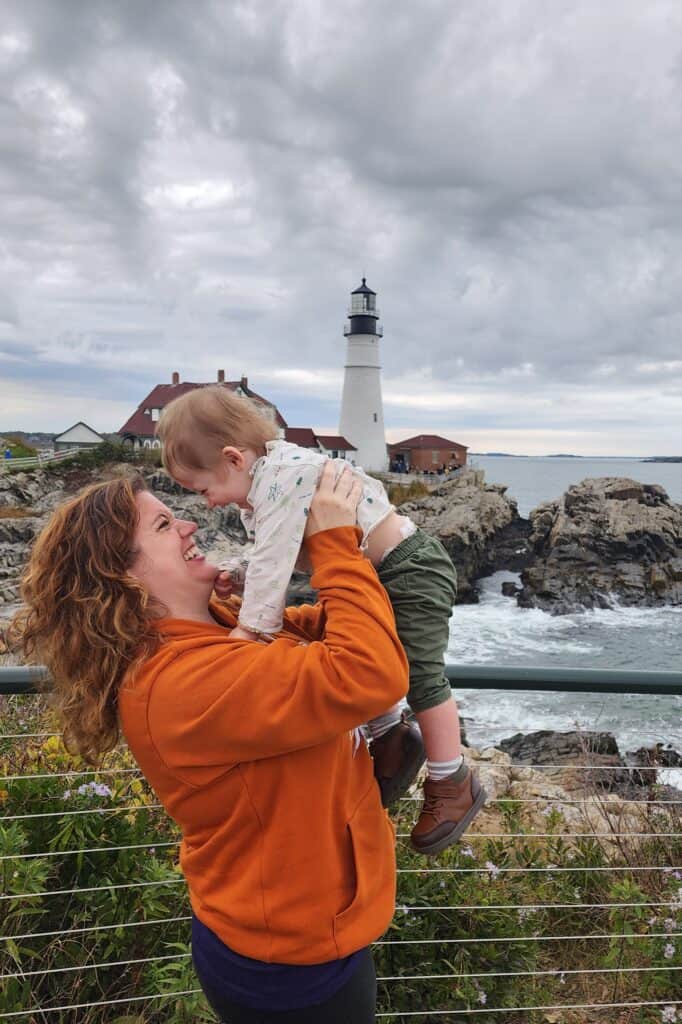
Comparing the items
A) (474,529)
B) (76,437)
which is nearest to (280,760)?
(474,529)

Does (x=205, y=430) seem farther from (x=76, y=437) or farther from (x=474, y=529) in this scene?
(x=76, y=437)

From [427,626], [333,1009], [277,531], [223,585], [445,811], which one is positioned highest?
[277,531]

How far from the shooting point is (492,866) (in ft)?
8.73

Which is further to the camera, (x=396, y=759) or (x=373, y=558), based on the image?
(x=373, y=558)

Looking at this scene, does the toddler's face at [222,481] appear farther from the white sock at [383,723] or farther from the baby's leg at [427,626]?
the white sock at [383,723]

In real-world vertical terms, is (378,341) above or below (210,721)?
above

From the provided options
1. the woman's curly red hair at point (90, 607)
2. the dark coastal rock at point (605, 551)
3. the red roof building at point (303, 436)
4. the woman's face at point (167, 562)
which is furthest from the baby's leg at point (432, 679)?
the red roof building at point (303, 436)

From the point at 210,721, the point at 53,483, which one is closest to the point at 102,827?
the point at 210,721

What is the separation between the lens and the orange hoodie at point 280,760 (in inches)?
52.3

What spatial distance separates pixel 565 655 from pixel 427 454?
33.7 metres

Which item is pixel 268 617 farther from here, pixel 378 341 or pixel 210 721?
pixel 378 341

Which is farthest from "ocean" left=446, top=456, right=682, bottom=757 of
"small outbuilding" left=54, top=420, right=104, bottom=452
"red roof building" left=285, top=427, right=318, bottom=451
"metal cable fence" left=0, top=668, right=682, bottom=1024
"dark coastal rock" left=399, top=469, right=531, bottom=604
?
"small outbuilding" left=54, top=420, right=104, bottom=452

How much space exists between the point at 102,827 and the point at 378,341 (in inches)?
1772

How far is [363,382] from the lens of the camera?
148 ft
